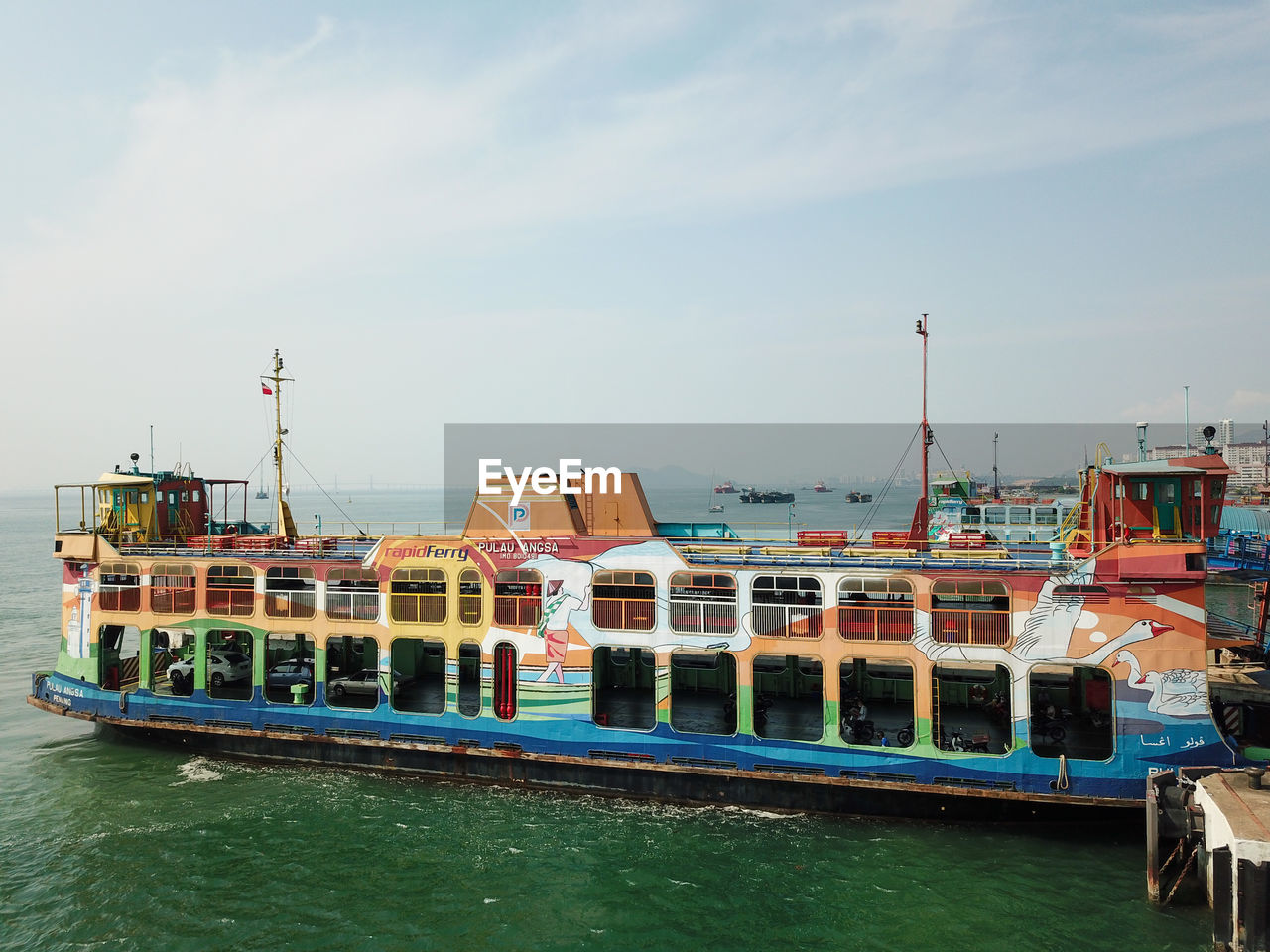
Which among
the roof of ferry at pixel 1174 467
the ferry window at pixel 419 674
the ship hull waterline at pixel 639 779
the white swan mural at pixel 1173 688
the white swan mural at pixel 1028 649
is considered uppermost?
the roof of ferry at pixel 1174 467

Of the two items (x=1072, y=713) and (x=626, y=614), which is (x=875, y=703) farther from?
(x=626, y=614)

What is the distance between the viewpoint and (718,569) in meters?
24.1

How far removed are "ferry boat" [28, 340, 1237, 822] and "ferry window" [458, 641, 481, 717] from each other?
5.9 inches

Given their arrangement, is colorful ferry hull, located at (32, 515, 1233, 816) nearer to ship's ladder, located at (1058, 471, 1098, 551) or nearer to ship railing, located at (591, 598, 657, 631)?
ship railing, located at (591, 598, 657, 631)

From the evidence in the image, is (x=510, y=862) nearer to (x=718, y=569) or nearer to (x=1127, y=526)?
(x=718, y=569)

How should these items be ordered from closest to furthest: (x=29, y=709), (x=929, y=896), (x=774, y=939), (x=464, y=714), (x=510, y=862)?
(x=774, y=939) < (x=929, y=896) < (x=510, y=862) < (x=464, y=714) < (x=29, y=709)

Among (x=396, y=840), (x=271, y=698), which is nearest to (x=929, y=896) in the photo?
(x=396, y=840)

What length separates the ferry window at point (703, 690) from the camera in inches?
1029

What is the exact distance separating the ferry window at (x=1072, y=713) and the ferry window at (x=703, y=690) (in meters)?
9.04

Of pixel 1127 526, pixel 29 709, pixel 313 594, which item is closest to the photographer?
pixel 1127 526

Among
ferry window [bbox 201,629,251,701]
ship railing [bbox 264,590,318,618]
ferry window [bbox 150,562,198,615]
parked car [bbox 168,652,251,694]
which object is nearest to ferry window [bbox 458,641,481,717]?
ship railing [bbox 264,590,318,618]

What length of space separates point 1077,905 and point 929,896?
3221mm

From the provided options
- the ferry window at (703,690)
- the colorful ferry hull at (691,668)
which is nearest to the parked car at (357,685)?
the colorful ferry hull at (691,668)

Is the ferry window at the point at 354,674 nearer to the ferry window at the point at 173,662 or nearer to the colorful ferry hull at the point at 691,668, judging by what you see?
the colorful ferry hull at the point at 691,668
